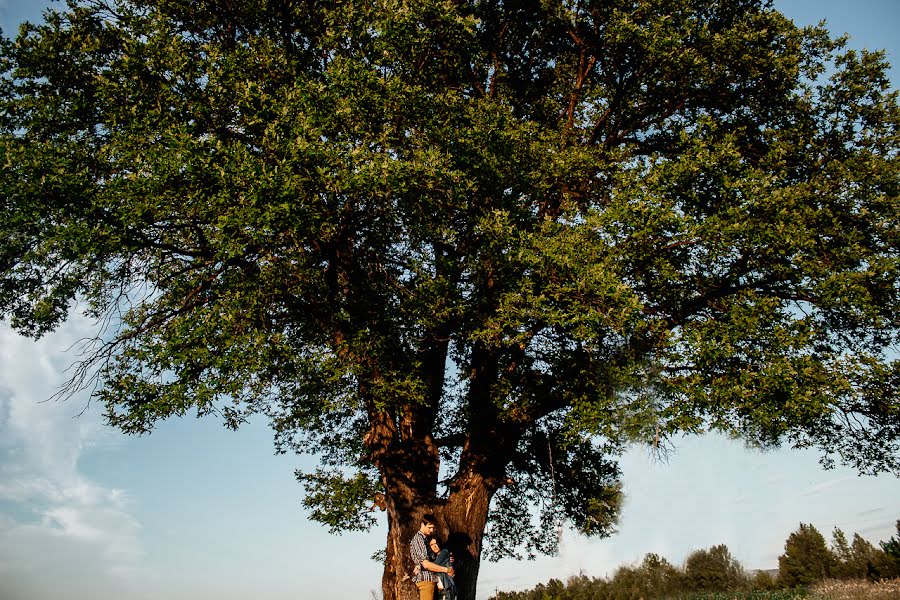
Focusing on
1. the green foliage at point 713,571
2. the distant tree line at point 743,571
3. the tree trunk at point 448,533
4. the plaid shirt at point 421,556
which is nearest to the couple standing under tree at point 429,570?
the plaid shirt at point 421,556

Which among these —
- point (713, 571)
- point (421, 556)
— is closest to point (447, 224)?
point (421, 556)

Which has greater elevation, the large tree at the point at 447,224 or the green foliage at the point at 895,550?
the large tree at the point at 447,224

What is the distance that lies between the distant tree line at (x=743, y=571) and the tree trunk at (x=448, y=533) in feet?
65.0

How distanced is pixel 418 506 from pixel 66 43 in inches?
493

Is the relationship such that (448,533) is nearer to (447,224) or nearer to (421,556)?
(421,556)

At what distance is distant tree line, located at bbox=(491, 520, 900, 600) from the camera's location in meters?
34.8

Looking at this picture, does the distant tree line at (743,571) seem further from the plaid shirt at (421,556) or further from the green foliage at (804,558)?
the plaid shirt at (421,556)

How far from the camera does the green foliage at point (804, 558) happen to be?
143ft

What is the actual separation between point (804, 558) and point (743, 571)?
5536 mm

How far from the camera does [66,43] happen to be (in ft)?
41.0

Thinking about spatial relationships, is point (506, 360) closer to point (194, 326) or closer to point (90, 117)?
point (194, 326)

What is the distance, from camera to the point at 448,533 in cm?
1345

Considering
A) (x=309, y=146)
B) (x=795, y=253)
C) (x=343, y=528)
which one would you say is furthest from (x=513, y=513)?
(x=309, y=146)

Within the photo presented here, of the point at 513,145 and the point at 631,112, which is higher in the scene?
the point at 631,112
